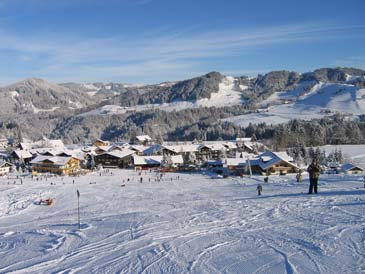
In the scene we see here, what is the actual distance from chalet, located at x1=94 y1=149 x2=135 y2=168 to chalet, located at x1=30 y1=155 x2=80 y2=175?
7223mm

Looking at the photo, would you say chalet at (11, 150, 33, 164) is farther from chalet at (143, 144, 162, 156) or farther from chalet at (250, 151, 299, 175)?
chalet at (250, 151, 299, 175)

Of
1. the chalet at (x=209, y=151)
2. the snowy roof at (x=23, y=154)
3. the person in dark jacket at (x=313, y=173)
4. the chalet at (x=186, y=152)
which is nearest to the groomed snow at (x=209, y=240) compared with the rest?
the person in dark jacket at (x=313, y=173)

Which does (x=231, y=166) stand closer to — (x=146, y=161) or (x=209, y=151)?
(x=146, y=161)

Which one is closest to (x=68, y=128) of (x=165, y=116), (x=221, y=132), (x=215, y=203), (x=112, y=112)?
(x=112, y=112)

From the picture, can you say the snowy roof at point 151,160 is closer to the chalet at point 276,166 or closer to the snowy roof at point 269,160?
the snowy roof at point 269,160

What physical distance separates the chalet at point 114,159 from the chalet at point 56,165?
284 inches

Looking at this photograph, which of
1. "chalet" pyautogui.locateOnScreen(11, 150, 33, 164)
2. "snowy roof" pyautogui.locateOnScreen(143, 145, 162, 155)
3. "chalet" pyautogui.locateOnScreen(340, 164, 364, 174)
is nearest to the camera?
"chalet" pyautogui.locateOnScreen(340, 164, 364, 174)

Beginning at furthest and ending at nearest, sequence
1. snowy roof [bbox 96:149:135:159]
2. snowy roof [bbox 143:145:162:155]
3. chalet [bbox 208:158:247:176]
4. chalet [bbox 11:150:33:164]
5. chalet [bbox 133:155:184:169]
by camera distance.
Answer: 1. snowy roof [bbox 143:145:162:155]
2. chalet [bbox 11:150:33:164]
3. snowy roof [bbox 96:149:135:159]
4. chalet [bbox 133:155:184:169]
5. chalet [bbox 208:158:247:176]

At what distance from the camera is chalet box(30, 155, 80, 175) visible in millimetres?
49594

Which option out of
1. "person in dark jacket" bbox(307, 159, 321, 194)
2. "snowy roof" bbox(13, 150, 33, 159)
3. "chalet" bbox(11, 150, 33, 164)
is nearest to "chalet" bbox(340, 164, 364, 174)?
"person in dark jacket" bbox(307, 159, 321, 194)

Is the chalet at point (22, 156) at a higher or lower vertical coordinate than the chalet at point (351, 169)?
higher

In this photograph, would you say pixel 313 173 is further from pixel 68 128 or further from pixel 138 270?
pixel 68 128

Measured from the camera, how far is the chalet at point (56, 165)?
49.6 meters

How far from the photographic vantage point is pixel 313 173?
1747 cm
